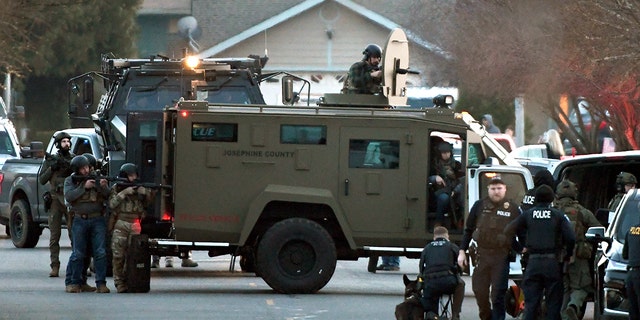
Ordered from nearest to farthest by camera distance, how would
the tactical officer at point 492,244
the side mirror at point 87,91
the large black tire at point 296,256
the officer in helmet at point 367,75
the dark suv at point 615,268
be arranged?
the dark suv at point 615,268 → the tactical officer at point 492,244 → the large black tire at point 296,256 → the officer in helmet at point 367,75 → the side mirror at point 87,91

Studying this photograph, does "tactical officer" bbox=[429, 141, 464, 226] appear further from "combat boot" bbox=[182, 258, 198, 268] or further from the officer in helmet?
"combat boot" bbox=[182, 258, 198, 268]

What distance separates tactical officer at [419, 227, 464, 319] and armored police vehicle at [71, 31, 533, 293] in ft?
13.0

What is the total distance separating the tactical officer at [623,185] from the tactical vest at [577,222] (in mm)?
1829

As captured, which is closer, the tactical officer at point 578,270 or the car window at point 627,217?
the car window at point 627,217

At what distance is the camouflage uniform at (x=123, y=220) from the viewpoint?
20625 mm

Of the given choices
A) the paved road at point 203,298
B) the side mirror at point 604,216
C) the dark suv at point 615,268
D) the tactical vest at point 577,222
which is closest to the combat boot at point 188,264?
the paved road at point 203,298

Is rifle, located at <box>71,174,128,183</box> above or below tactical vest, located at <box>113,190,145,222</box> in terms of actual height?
above

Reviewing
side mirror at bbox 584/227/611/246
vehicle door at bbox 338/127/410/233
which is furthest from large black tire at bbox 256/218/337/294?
side mirror at bbox 584/227/611/246

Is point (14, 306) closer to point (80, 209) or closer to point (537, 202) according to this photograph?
point (80, 209)

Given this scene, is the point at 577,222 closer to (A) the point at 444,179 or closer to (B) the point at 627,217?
(B) the point at 627,217

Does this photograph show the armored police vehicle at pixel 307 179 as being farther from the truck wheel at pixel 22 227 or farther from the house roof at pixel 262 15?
the house roof at pixel 262 15

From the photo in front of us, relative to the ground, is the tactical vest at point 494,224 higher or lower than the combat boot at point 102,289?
higher

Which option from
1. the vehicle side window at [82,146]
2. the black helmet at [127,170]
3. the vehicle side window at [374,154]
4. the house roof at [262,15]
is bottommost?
the black helmet at [127,170]

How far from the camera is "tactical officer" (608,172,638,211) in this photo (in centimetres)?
1873
